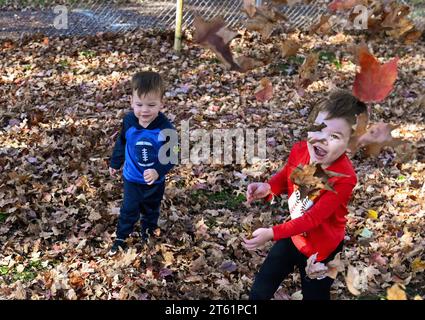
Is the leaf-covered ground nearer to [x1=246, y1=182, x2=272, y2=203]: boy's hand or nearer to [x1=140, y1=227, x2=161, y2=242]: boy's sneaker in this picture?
[x1=140, y1=227, x2=161, y2=242]: boy's sneaker

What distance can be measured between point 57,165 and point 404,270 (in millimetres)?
3412

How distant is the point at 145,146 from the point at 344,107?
1722 mm

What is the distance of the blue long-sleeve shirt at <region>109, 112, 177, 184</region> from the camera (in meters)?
3.72

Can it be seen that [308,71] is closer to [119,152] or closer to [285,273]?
[285,273]

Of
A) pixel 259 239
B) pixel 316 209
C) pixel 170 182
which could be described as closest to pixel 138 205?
pixel 170 182

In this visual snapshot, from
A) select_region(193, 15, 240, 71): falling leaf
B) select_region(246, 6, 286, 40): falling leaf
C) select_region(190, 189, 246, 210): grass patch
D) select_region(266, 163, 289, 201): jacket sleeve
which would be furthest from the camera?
Answer: select_region(190, 189, 246, 210): grass patch

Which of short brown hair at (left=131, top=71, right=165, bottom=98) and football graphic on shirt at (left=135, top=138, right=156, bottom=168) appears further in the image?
football graphic on shirt at (left=135, top=138, right=156, bottom=168)

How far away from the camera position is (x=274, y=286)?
309 cm

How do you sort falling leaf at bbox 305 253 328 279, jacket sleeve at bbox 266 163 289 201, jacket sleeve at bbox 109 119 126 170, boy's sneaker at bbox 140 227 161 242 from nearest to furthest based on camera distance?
falling leaf at bbox 305 253 328 279 < jacket sleeve at bbox 266 163 289 201 < jacket sleeve at bbox 109 119 126 170 < boy's sneaker at bbox 140 227 161 242

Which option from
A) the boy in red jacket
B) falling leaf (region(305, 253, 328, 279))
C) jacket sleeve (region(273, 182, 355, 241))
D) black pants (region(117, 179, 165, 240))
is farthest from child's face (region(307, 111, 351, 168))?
black pants (region(117, 179, 165, 240))

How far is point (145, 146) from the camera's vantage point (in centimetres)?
374

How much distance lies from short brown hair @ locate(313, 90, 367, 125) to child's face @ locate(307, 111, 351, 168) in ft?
0.08
